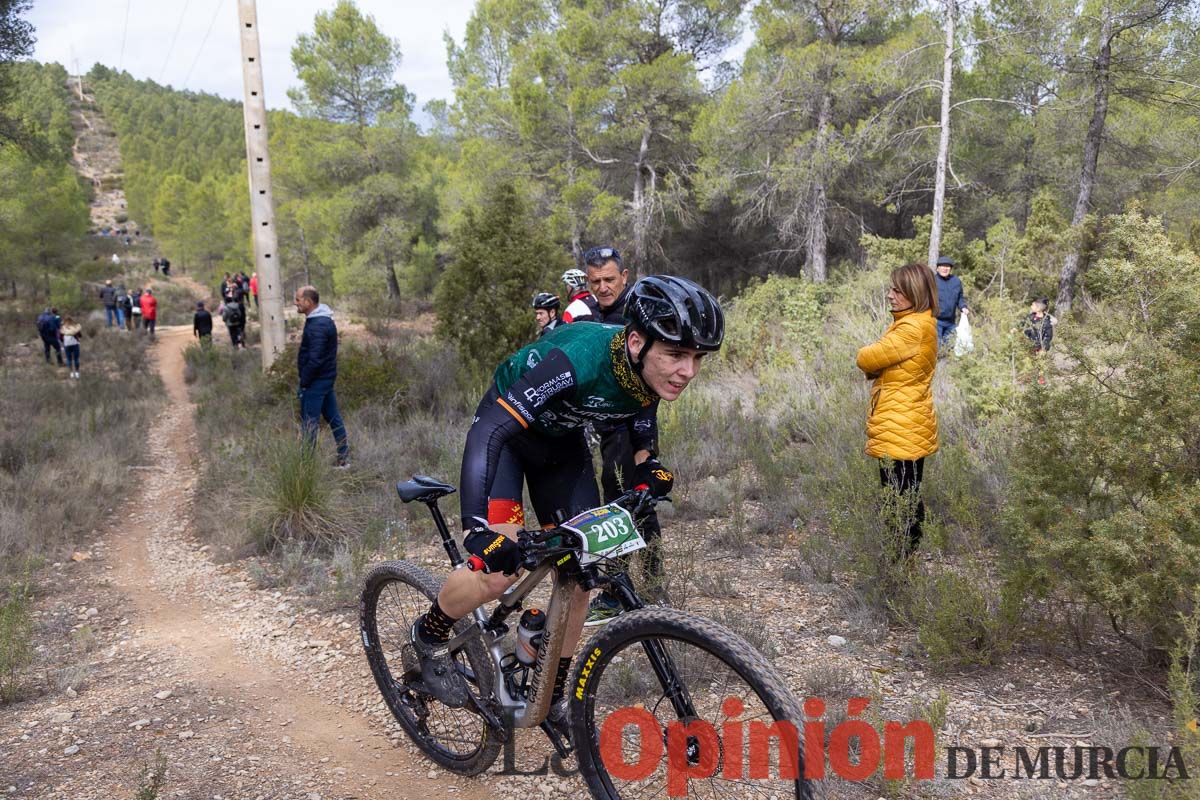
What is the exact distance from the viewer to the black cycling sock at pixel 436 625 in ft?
9.77

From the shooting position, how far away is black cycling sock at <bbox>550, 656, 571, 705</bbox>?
2.71 metres

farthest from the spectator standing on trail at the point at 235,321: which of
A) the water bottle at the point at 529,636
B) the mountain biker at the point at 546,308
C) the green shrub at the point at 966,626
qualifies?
the green shrub at the point at 966,626

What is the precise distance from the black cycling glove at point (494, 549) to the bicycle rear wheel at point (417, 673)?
80cm

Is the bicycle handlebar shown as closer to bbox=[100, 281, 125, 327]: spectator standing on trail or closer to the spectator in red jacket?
the spectator in red jacket

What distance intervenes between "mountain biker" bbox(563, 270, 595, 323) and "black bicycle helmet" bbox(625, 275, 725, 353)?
2.24m

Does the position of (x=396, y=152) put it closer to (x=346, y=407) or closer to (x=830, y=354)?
(x=346, y=407)

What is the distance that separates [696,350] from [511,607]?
124cm

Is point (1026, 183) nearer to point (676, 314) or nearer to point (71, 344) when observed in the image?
point (676, 314)

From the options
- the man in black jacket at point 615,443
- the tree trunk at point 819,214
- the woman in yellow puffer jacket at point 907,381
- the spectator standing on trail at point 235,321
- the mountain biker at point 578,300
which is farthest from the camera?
the tree trunk at point 819,214

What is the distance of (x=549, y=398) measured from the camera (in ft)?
8.29

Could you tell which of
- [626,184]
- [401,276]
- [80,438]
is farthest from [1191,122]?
[401,276]

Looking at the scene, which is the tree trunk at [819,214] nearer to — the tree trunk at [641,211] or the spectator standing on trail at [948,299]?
the tree trunk at [641,211]

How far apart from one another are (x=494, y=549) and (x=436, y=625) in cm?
91

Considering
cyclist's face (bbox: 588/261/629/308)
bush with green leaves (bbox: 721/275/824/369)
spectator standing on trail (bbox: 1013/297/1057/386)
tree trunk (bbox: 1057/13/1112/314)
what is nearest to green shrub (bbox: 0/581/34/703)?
cyclist's face (bbox: 588/261/629/308)
